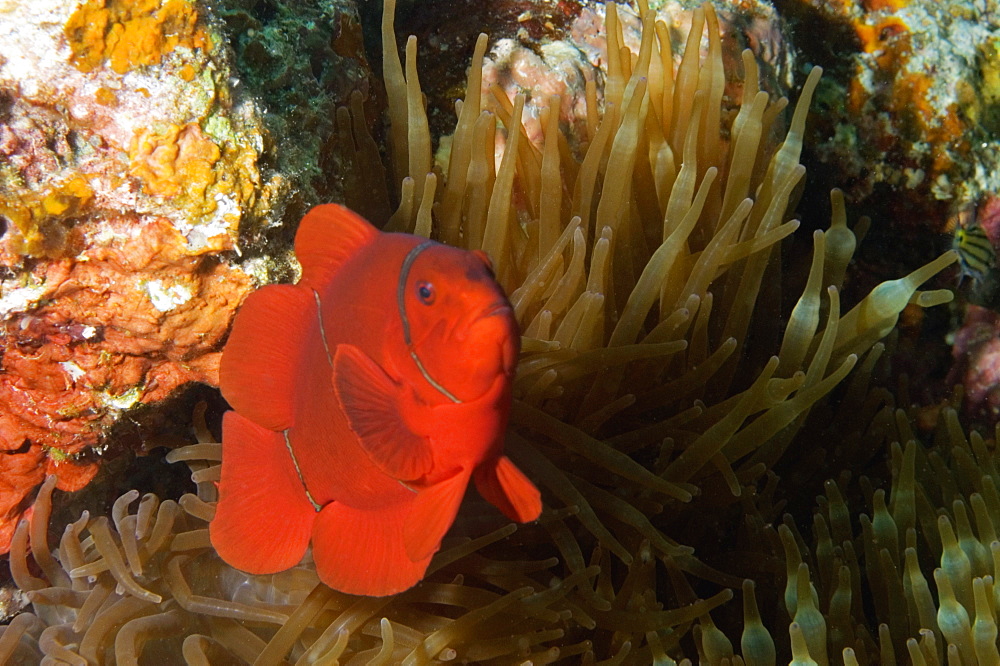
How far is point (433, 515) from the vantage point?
3.48 ft

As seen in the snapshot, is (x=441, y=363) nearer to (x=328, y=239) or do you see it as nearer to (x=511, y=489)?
(x=511, y=489)

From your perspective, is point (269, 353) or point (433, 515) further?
point (269, 353)

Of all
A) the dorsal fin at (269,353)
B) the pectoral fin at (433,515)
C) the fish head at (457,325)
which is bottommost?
the pectoral fin at (433,515)

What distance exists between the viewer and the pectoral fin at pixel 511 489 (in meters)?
1.08

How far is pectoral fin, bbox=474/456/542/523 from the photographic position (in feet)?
3.54

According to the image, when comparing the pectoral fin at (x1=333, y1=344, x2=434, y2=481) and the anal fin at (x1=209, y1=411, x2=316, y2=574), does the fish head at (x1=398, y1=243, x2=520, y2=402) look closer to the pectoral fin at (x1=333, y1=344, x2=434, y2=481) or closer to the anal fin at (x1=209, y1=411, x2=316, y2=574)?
the pectoral fin at (x1=333, y1=344, x2=434, y2=481)

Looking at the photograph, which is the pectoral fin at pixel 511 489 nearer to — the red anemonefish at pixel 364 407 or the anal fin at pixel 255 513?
the red anemonefish at pixel 364 407

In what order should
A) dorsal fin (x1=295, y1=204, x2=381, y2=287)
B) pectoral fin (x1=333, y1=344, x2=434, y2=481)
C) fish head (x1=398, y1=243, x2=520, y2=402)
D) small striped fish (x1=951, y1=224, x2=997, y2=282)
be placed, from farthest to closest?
small striped fish (x1=951, y1=224, x2=997, y2=282) < dorsal fin (x1=295, y1=204, x2=381, y2=287) < pectoral fin (x1=333, y1=344, x2=434, y2=481) < fish head (x1=398, y1=243, x2=520, y2=402)

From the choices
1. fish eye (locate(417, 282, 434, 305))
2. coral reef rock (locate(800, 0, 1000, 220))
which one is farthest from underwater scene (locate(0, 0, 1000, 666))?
coral reef rock (locate(800, 0, 1000, 220))

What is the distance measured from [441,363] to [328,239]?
1.22 feet

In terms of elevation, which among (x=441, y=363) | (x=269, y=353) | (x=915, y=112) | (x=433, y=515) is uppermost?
(x=915, y=112)

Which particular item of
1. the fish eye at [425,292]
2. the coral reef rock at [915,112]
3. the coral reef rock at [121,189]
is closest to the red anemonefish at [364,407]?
the fish eye at [425,292]

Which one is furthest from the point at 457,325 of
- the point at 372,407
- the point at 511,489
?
the point at 511,489

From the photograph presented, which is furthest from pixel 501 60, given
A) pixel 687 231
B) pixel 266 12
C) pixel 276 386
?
pixel 276 386
